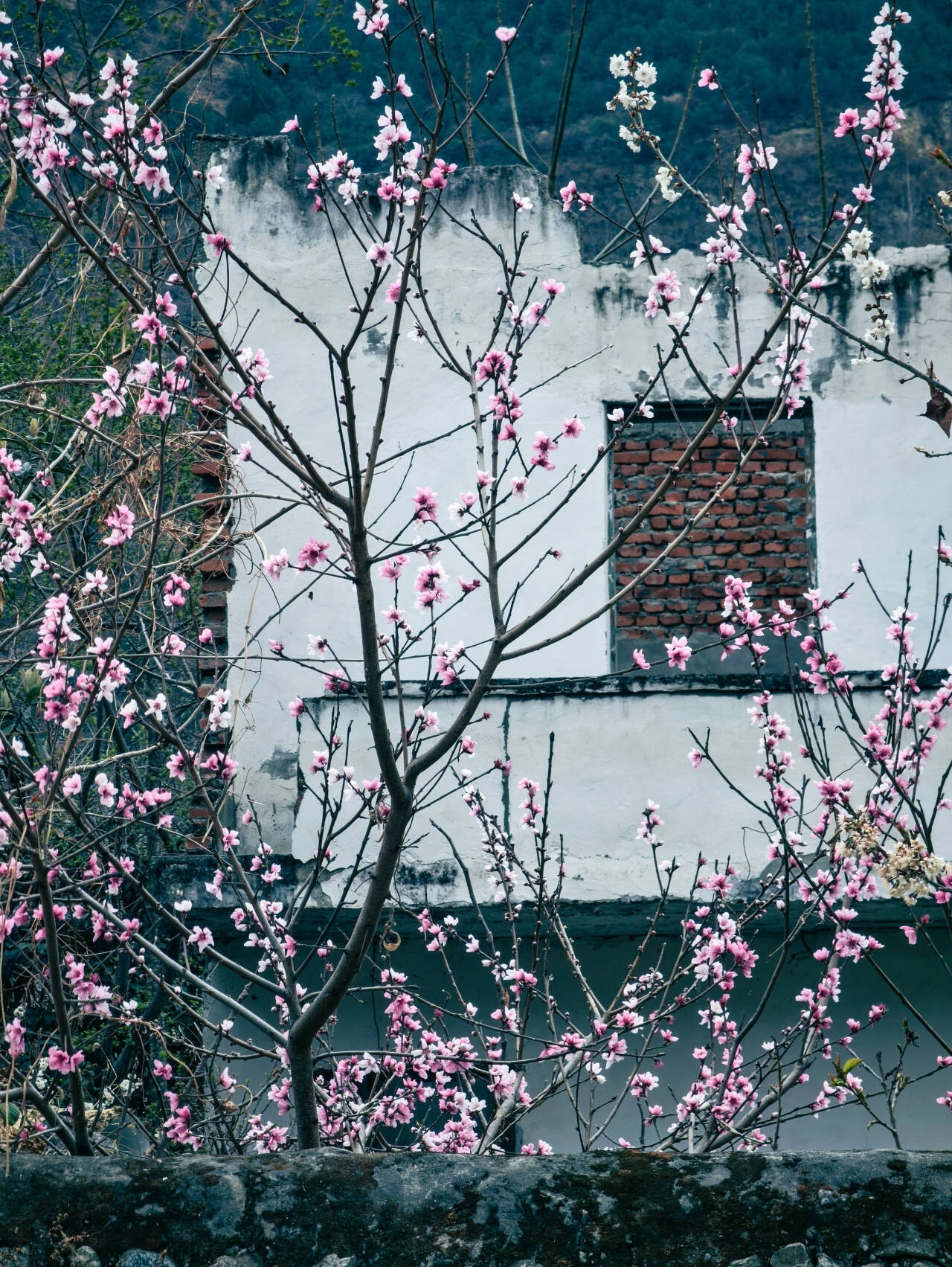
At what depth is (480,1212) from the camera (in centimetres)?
207

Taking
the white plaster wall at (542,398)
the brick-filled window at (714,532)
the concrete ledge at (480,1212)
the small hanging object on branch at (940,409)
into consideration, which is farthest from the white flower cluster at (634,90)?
the concrete ledge at (480,1212)

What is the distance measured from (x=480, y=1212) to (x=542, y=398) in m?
6.59

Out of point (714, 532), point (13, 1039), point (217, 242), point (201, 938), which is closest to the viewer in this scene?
point (13, 1039)

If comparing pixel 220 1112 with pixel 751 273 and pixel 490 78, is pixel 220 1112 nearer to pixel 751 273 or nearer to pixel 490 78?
pixel 490 78

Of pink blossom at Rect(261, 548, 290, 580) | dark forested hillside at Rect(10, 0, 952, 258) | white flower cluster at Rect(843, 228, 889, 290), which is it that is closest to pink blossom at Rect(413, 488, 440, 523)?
pink blossom at Rect(261, 548, 290, 580)

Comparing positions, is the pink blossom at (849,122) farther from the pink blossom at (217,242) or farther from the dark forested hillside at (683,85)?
the dark forested hillside at (683,85)

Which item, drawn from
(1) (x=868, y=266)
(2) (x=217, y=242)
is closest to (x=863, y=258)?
(1) (x=868, y=266)

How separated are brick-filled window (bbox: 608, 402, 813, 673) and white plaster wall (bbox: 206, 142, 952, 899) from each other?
0.58ft

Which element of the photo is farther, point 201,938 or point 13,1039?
point 201,938

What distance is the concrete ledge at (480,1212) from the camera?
2021 mm

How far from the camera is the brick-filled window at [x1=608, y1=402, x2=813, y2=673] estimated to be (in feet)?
26.9

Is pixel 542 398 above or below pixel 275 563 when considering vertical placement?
above

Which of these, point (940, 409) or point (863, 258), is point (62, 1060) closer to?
point (940, 409)

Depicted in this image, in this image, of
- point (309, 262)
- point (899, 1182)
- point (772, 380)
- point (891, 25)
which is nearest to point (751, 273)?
point (772, 380)
